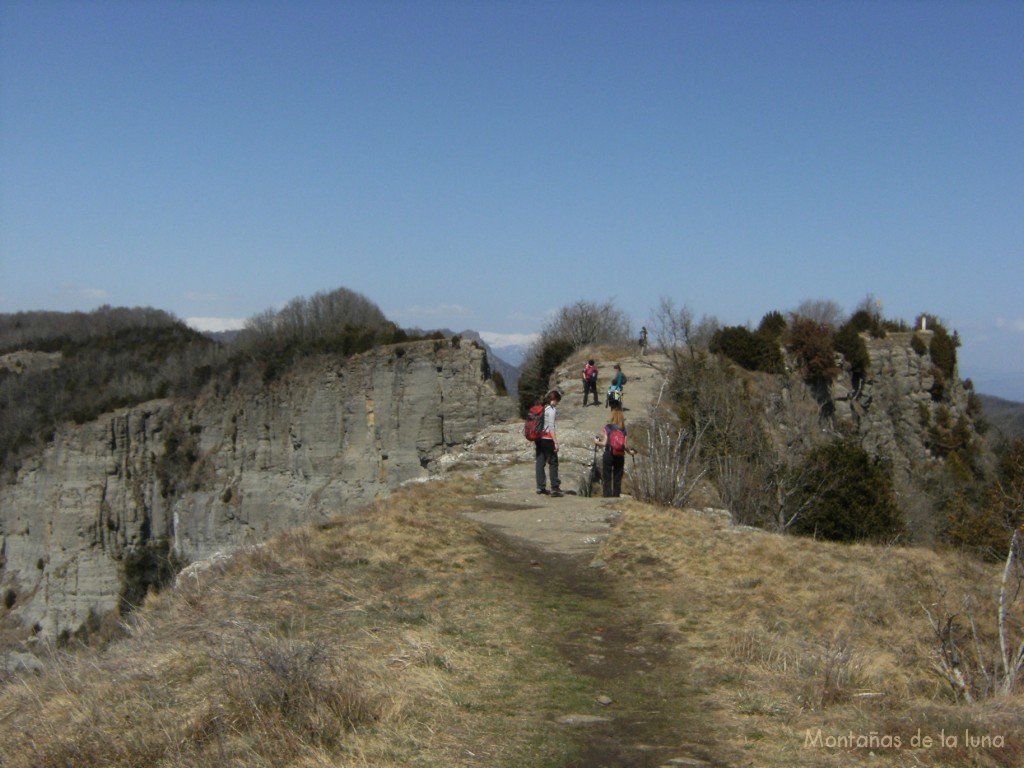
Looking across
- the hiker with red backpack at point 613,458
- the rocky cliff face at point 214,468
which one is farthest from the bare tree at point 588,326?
the hiker with red backpack at point 613,458

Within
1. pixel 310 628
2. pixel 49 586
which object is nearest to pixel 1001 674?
pixel 310 628

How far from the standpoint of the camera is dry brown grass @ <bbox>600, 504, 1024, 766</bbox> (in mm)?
4945

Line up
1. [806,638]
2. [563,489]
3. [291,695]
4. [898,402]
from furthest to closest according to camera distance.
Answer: [898,402] → [563,489] → [806,638] → [291,695]

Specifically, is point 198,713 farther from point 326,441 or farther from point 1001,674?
point 326,441

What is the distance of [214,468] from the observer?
49500 millimetres

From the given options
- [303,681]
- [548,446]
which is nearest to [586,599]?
[303,681]

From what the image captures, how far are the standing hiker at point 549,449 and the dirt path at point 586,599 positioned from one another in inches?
8.1

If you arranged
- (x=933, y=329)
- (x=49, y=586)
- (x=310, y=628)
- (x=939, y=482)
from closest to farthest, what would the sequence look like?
(x=310, y=628) → (x=939, y=482) → (x=933, y=329) → (x=49, y=586)

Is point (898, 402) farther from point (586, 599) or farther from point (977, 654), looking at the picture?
point (586, 599)

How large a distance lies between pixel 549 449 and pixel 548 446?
2.3 inches

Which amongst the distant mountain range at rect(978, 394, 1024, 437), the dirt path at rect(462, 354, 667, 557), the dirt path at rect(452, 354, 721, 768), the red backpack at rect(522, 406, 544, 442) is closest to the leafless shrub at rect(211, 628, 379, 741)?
the dirt path at rect(452, 354, 721, 768)

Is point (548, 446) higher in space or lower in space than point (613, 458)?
higher

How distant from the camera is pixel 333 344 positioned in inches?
1870

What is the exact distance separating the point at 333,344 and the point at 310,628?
137 feet
